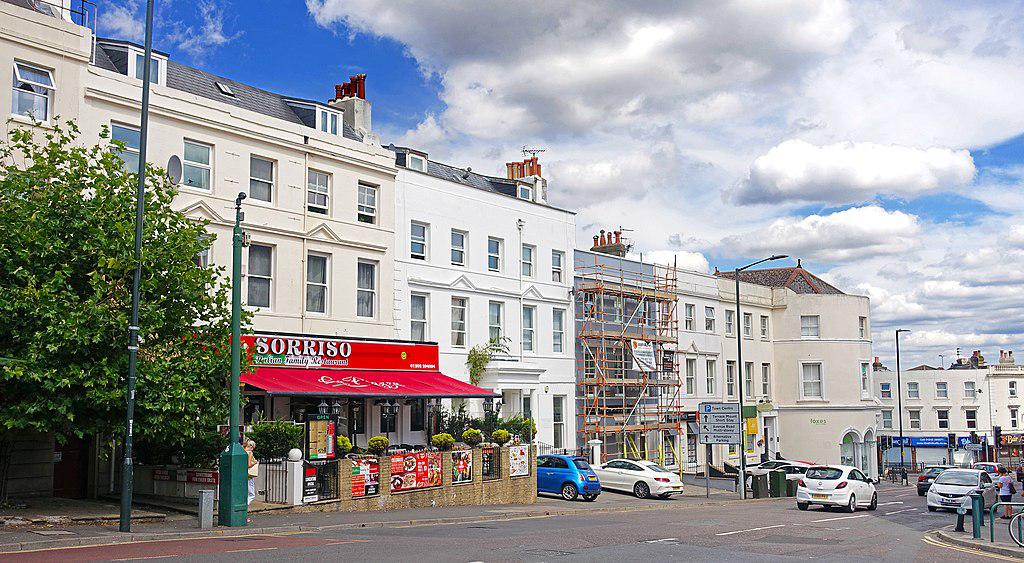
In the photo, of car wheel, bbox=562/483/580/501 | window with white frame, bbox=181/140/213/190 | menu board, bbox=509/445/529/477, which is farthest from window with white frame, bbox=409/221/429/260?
car wheel, bbox=562/483/580/501

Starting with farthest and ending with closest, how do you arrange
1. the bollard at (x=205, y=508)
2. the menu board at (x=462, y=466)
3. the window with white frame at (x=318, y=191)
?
1. the window with white frame at (x=318, y=191)
2. the menu board at (x=462, y=466)
3. the bollard at (x=205, y=508)

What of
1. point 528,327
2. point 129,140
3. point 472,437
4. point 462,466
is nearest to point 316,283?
point 472,437

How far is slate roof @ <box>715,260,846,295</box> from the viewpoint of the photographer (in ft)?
203

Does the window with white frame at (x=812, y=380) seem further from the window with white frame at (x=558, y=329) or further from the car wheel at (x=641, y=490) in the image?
the car wheel at (x=641, y=490)

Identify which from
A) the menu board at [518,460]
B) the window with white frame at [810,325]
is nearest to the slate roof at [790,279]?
the window with white frame at [810,325]

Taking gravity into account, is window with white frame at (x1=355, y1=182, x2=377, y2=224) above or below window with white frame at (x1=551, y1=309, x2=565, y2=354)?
above

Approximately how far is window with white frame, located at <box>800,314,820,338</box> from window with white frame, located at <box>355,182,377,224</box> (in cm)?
3425

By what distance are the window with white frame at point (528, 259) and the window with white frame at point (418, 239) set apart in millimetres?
5715

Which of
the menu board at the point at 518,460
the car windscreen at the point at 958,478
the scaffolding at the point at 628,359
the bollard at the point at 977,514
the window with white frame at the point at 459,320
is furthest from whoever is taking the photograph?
the scaffolding at the point at 628,359

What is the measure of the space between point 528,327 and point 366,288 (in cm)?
889

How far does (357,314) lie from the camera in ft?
105

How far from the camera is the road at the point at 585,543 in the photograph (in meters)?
15.4

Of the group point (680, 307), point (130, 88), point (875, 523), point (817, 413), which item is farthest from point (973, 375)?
point (130, 88)

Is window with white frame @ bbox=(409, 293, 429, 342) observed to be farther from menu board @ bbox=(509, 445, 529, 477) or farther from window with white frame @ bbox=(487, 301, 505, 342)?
menu board @ bbox=(509, 445, 529, 477)
